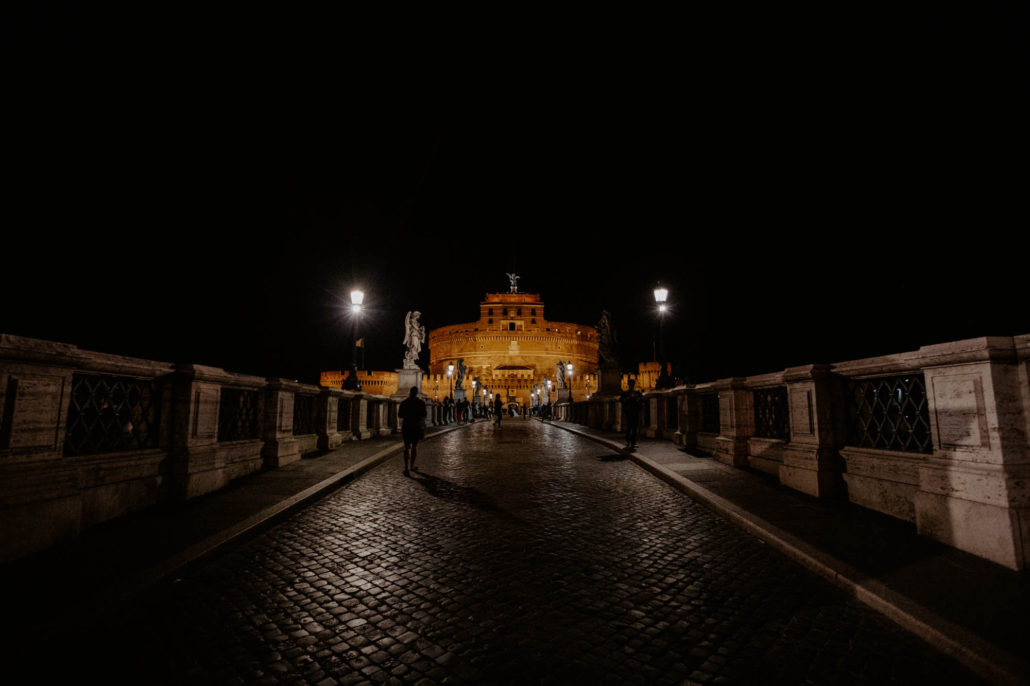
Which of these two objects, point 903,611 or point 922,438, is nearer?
point 903,611

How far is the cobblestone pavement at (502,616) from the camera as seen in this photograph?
2.58 m

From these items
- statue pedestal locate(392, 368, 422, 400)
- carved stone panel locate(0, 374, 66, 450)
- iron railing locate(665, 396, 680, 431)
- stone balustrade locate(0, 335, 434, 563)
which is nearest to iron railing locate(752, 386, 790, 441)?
A: iron railing locate(665, 396, 680, 431)

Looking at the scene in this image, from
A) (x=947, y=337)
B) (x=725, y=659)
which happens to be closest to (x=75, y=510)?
(x=725, y=659)

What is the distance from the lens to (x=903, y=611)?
9.89 feet

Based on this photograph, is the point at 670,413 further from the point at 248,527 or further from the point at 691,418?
the point at 248,527

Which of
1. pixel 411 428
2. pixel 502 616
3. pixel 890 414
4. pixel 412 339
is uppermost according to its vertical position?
pixel 412 339

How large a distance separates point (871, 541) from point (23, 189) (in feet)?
141

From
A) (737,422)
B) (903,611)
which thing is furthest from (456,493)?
(903,611)

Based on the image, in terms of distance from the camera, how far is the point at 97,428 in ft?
17.7

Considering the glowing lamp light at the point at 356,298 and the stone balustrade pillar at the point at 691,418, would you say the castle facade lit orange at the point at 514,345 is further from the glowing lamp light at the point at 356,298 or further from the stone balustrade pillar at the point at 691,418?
the stone balustrade pillar at the point at 691,418

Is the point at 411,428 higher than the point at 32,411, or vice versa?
the point at 32,411

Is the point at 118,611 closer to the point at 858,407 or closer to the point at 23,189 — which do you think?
the point at 858,407

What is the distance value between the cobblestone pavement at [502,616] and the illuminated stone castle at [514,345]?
286ft

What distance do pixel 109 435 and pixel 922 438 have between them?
28.6ft
